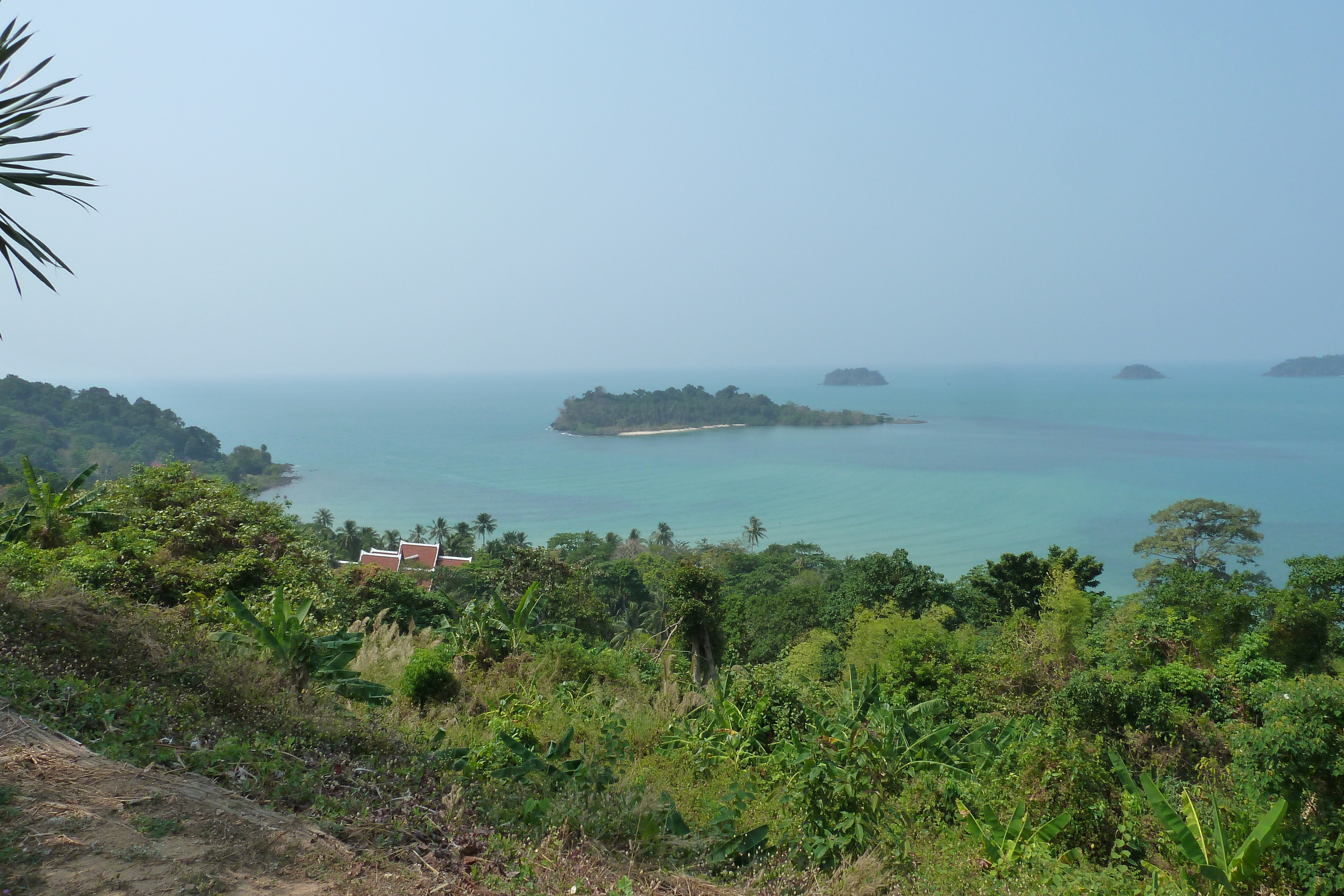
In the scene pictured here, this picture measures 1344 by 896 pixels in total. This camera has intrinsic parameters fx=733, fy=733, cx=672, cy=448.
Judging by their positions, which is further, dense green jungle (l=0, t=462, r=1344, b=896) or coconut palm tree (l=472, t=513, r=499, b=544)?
coconut palm tree (l=472, t=513, r=499, b=544)

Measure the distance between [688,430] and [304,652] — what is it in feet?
389

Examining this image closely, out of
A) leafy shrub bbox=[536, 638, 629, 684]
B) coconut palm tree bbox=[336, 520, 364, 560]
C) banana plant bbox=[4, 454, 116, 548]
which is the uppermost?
banana plant bbox=[4, 454, 116, 548]

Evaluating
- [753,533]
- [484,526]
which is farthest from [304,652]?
[753,533]

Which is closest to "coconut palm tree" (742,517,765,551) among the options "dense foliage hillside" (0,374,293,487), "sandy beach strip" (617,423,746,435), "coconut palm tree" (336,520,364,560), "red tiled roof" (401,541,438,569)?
"red tiled roof" (401,541,438,569)

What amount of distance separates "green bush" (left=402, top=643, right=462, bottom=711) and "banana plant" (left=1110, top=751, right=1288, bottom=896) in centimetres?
499

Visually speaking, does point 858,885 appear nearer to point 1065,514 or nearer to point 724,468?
point 1065,514

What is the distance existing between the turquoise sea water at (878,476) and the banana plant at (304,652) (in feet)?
161

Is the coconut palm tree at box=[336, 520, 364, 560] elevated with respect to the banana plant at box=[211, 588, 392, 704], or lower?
lower

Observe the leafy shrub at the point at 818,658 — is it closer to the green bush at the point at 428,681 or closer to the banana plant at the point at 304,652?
the green bush at the point at 428,681

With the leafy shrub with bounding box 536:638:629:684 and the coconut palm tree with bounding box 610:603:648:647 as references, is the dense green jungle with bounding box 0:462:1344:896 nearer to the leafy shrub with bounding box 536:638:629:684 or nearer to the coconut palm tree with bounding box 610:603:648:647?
the leafy shrub with bounding box 536:638:629:684

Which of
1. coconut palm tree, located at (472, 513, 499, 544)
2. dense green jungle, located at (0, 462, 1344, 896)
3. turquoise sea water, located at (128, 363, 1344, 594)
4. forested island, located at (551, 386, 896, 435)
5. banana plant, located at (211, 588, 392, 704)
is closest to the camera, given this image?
dense green jungle, located at (0, 462, 1344, 896)

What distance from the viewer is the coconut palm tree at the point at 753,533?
58469 millimetres

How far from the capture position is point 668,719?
20.1ft

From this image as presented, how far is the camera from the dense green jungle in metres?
3.48
